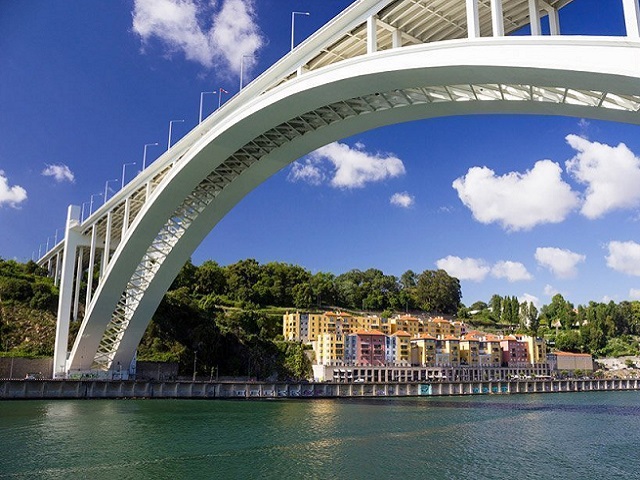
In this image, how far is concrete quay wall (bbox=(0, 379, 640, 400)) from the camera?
3641 cm

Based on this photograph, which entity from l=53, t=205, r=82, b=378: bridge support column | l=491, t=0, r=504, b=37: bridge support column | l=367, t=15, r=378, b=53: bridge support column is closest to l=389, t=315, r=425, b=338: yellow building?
l=53, t=205, r=82, b=378: bridge support column

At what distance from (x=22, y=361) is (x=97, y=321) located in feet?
23.7

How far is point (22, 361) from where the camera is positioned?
3750cm

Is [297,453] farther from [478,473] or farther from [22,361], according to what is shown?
[22,361]

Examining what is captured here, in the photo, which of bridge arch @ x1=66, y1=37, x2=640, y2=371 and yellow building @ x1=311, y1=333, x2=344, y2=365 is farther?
yellow building @ x1=311, y1=333, x2=344, y2=365

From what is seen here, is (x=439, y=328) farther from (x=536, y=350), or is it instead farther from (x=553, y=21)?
(x=553, y=21)

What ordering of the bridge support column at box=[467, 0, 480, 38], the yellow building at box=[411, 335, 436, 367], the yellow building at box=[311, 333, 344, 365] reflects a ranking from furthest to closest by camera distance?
1. the yellow building at box=[411, 335, 436, 367]
2. the yellow building at box=[311, 333, 344, 365]
3. the bridge support column at box=[467, 0, 480, 38]

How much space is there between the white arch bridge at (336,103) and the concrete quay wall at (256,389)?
1.48m

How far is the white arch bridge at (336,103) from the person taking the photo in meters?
10.4

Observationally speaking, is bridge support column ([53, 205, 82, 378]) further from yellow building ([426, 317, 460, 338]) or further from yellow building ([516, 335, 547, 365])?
yellow building ([516, 335, 547, 365])

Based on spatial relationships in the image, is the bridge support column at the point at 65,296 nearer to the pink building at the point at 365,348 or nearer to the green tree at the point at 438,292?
the pink building at the point at 365,348

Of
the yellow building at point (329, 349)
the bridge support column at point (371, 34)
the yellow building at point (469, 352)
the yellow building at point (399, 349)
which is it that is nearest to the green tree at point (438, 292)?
the yellow building at point (469, 352)

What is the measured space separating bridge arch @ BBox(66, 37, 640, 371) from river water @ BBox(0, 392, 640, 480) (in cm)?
Answer: 614

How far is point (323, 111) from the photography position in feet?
66.9
